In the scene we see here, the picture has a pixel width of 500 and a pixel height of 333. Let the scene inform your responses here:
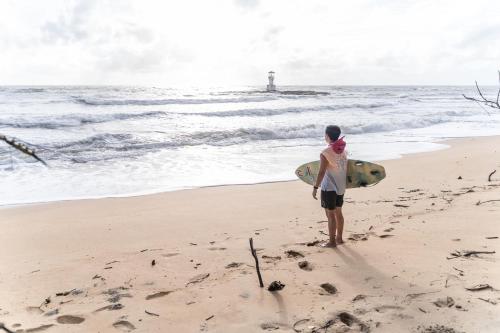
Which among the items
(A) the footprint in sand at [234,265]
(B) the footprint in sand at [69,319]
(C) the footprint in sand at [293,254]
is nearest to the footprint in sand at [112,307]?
(B) the footprint in sand at [69,319]

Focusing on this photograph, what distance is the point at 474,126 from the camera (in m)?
20.4

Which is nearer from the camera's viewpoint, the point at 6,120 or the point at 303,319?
the point at 303,319

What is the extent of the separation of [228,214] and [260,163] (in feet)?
16.0

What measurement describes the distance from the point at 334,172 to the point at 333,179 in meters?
0.08

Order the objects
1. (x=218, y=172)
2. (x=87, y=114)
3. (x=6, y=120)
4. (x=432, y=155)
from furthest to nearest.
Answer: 1. (x=87, y=114)
2. (x=6, y=120)
3. (x=432, y=155)
4. (x=218, y=172)

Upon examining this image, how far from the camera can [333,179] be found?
193 inches

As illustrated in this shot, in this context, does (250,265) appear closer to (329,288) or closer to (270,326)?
(329,288)

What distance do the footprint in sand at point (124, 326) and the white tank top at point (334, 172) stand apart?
8.73ft

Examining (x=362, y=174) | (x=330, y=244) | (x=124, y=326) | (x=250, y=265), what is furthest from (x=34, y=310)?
(x=362, y=174)

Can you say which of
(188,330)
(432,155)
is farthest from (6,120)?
(188,330)

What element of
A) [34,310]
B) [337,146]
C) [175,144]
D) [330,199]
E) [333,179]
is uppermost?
[337,146]

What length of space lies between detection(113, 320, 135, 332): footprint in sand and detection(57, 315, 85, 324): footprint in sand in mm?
299

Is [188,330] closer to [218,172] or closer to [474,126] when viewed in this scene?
[218,172]

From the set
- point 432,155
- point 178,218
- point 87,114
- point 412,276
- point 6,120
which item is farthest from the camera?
point 87,114
